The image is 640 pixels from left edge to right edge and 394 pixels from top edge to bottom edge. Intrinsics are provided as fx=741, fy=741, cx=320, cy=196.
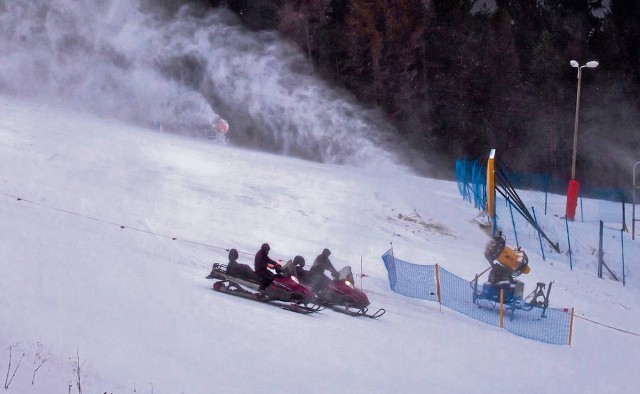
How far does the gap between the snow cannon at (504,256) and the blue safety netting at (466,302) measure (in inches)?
25.5

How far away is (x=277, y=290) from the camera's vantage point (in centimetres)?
1058

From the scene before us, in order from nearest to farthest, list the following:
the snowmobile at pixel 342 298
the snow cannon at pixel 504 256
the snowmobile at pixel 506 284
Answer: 1. the snowmobile at pixel 342 298
2. the snowmobile at pixel 506 284
3. the snow cannon at pixel 504 256

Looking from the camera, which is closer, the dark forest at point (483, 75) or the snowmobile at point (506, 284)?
the snowmobile at point (506, 284)

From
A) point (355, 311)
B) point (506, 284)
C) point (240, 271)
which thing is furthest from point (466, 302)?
point (240, 271)

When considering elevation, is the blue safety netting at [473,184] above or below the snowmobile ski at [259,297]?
above

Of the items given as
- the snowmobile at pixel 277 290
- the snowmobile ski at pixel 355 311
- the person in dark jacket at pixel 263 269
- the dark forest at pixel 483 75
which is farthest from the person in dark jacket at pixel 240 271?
the dark forest at pixel 483 75

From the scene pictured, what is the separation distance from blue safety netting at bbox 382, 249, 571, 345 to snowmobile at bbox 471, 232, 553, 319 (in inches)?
4.7

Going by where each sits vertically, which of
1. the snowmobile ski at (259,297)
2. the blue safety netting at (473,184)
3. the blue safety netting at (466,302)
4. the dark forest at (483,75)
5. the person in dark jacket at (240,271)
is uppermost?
the dark forest at (483,75)

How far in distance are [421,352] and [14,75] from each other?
30998 mm

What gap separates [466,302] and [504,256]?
3.53 feet

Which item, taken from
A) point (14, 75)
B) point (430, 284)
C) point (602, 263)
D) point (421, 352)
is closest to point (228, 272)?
point (421, 352)

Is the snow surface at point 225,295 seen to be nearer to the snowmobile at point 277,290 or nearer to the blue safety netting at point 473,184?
the snowmobile at point 277,290

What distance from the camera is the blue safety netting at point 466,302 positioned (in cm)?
1238

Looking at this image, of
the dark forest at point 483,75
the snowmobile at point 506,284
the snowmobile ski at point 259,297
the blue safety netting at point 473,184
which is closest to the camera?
the snowmobile ski at point 259,297
